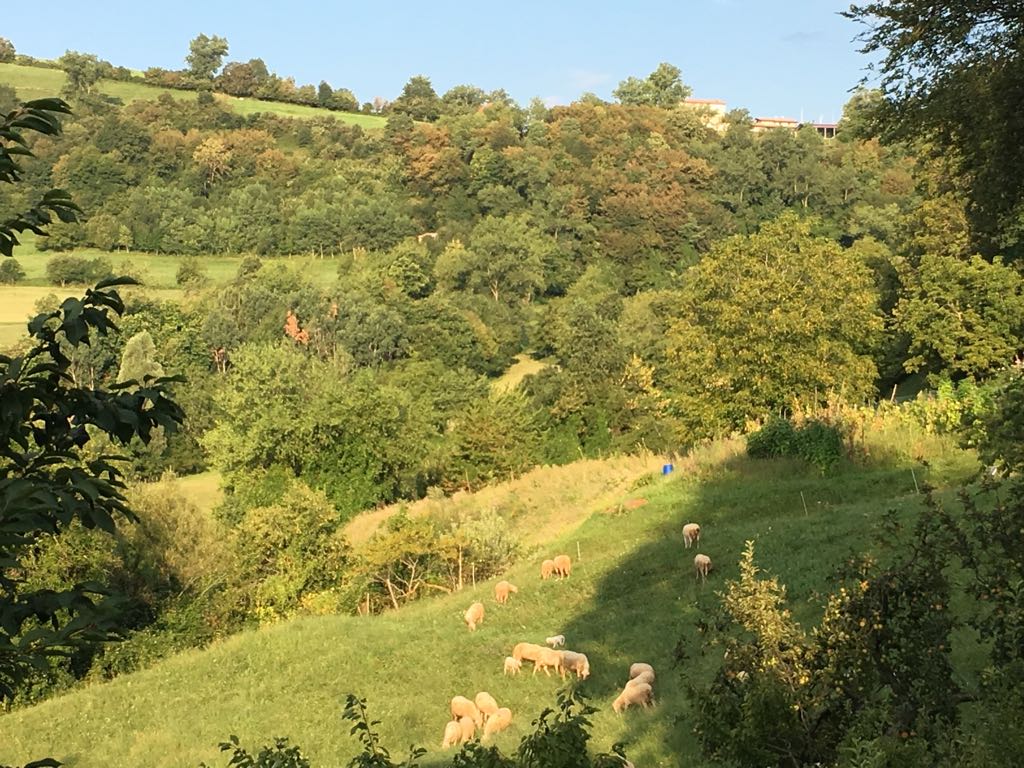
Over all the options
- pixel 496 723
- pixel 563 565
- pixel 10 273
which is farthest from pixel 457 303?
pixel 496 723

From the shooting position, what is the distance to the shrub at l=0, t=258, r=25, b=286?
83.8m

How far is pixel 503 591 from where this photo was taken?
19.1 meters

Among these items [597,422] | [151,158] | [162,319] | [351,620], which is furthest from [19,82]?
[351,620]

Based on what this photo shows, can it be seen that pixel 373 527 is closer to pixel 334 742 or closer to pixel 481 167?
pixel 334 742

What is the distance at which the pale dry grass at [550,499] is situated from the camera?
27172 millimetres

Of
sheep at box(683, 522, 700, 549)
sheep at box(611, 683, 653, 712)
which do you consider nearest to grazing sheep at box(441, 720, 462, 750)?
sheep at box(611, 683, 653, 712)

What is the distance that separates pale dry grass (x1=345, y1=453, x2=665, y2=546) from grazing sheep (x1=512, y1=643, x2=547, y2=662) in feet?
31.8

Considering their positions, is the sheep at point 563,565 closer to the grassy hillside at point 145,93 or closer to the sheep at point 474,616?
the sheep at point 474,616

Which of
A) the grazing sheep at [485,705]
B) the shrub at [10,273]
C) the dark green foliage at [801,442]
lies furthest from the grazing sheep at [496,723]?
the shrub at [10,273]

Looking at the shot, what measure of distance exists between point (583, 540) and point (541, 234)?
88.0m

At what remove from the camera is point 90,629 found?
11.4 ft

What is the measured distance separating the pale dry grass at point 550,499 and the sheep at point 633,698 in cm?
1279

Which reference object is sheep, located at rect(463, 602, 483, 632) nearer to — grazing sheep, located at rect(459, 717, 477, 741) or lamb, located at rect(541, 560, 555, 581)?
lamb, located at rect(541, 560, 555, 581)

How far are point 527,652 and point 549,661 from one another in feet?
2.63
